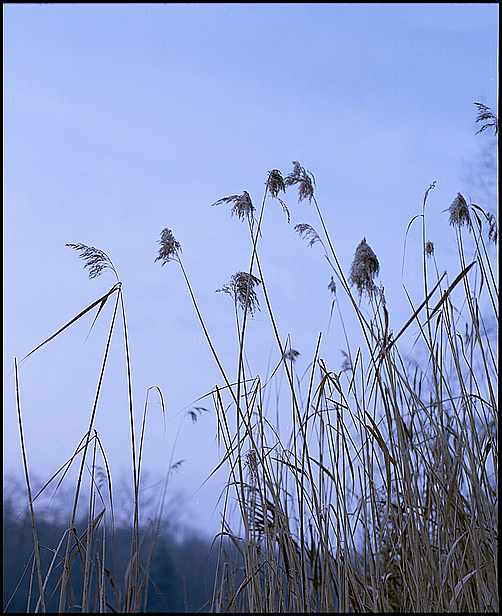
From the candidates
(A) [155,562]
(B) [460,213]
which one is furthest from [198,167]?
(A) [155,562]

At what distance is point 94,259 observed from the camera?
1064 mm

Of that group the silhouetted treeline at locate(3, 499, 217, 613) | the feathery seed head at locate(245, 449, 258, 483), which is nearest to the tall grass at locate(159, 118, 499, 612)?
the feathery seed head at locate(245, 449, 258, 483)

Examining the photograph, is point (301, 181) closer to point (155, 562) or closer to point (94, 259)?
point (94, 259)

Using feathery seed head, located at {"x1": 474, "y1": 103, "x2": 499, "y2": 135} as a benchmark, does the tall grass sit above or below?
below

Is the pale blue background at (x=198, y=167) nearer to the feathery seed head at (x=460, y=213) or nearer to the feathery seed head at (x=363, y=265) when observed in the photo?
the feathery seed head at (x=460, y=213)

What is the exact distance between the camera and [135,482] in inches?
37.7

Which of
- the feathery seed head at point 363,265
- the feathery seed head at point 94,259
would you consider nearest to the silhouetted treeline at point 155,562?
the feathery seed head at point 94,259

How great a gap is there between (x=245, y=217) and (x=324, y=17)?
0.72m

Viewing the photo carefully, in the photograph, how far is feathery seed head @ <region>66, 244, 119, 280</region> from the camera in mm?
1051

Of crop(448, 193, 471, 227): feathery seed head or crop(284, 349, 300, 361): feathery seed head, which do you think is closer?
crop(448, 193, 471, 227): feathery seed head

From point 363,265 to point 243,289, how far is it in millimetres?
279

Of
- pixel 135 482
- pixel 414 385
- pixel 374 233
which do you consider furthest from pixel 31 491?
pixel 374 233

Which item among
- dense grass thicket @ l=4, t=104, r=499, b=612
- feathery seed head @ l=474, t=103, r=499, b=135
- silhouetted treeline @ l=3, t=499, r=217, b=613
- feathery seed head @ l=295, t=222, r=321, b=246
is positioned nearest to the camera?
dense grass thicket @ l=4, t=104, r=499, b=612

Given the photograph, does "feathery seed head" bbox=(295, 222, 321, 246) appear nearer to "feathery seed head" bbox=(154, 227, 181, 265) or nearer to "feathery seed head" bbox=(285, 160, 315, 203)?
"feathery seed head" bbox=(285, 160, 315, 203)
